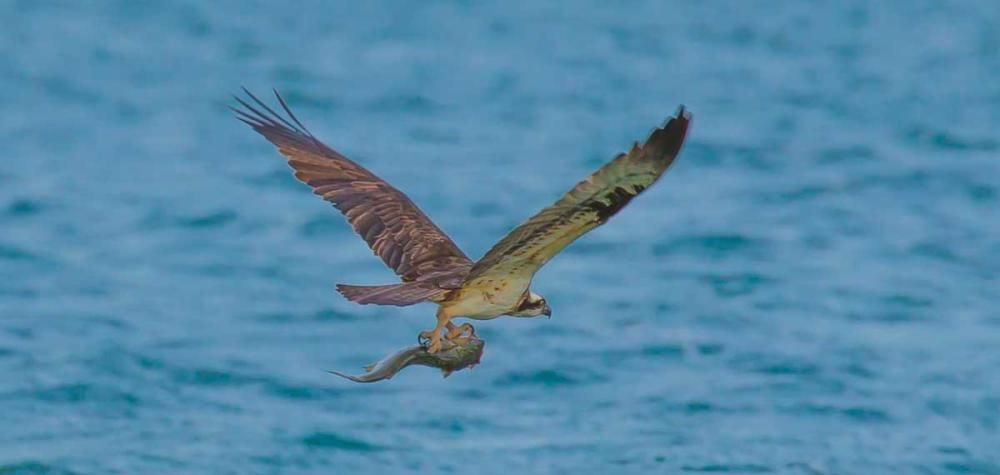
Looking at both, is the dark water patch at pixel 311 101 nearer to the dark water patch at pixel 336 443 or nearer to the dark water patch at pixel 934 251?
the dark water patch at pixel 934 251

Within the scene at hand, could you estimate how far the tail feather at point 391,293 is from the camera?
7.30 metres

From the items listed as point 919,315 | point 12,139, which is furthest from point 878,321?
point 12,139

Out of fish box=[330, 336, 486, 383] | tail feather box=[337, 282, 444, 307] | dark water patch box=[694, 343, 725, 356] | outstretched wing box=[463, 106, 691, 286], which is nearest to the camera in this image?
outstretched wing box=[463, 106, 691, 286]

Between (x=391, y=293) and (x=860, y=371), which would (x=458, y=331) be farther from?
(x=860, y=371)

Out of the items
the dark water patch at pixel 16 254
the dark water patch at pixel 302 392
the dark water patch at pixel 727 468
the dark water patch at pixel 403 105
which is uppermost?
the dark water patch at pixel 403 105

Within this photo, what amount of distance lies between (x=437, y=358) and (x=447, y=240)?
3.08 ft

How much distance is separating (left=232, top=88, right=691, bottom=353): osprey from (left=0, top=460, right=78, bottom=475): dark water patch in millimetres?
3312

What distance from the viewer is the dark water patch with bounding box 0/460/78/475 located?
38.9ft

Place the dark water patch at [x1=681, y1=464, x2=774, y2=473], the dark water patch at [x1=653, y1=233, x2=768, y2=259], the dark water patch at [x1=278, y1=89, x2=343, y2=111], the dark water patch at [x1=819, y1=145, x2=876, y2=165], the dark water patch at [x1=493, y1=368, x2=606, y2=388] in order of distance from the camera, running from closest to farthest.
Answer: the dark water patch at [x1=681, y1=464, x2=774, y2=473]
the dark water patch at [x1=493, y1=368, x2=606, y2=388]
the dark water patch at [x1=653, y1=233, x2=768, y2=259]
the dark water patch at [x1=819, y1=145, x2=876, y2=165]
the dark water patch at [x1=278, y1=89, x2=343, y2=111]

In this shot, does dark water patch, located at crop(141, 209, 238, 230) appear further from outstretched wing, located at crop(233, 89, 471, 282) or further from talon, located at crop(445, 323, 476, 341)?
talon, located at crop(445, 323, 476, 341)

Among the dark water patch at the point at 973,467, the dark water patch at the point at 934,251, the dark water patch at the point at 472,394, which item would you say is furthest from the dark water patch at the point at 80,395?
the dark water patch at the point at 934,251

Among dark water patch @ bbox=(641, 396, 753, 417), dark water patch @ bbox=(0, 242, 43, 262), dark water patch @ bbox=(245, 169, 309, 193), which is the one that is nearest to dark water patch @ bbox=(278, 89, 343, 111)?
dark water patch @ bbox=(245, 169, 309, 193)

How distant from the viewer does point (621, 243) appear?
16.5m

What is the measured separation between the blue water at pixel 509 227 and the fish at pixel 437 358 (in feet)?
14.5
